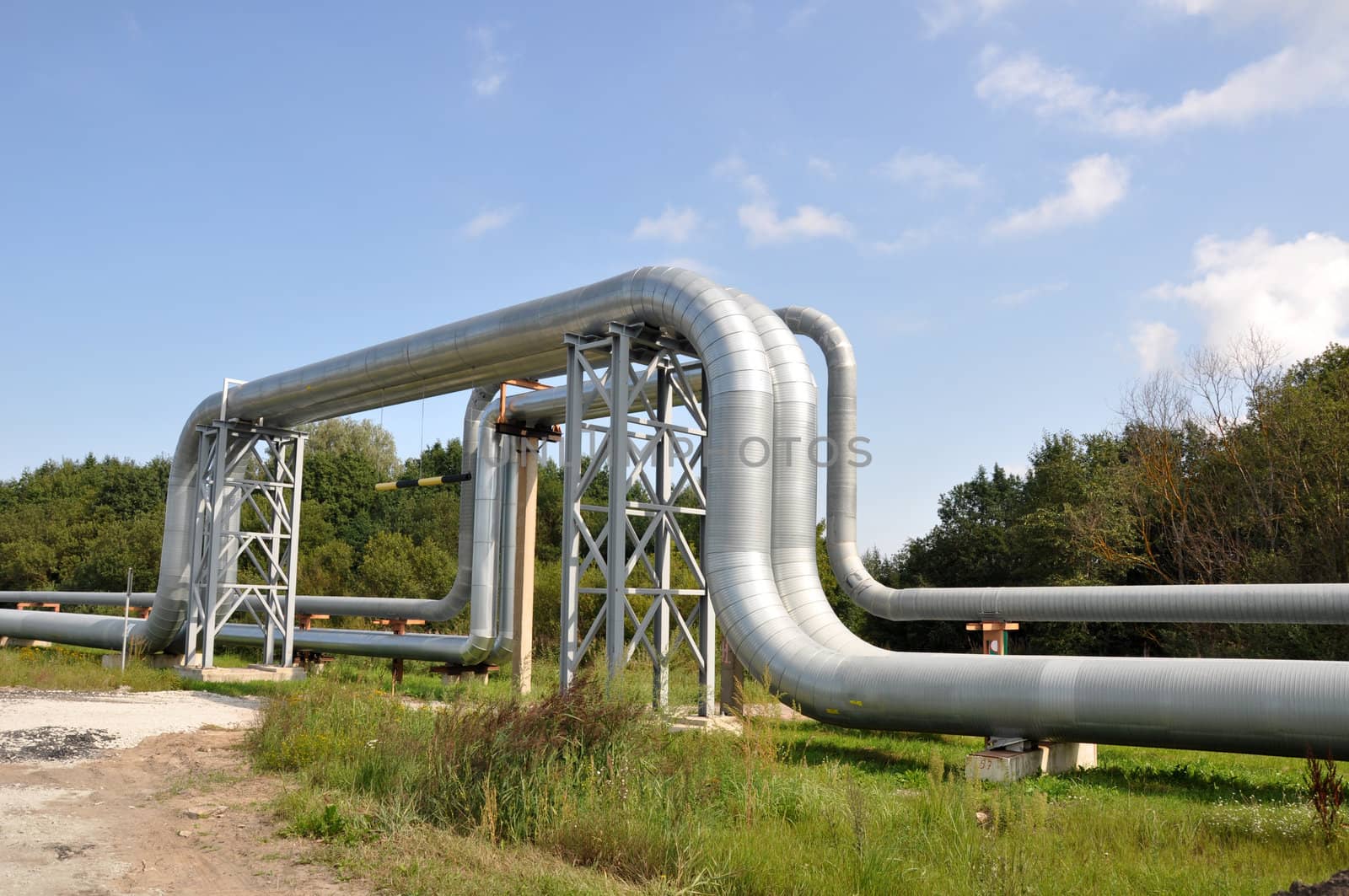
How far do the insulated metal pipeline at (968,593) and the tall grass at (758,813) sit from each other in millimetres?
2874

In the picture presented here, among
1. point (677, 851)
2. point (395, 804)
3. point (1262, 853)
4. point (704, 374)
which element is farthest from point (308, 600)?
point (1262, 853)

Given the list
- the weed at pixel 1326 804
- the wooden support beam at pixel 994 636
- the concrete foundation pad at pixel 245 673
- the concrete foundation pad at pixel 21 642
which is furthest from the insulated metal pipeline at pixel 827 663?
the concrete foundation pad at pixel 21 642

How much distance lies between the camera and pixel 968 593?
15125mm

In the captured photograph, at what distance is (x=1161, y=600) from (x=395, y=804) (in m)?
10.1

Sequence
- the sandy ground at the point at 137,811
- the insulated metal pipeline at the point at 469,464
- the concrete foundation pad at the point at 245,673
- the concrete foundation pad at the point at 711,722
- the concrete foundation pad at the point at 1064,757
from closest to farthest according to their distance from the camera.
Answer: the sandy ground at the point at 137,811, the concrete foundation pad at the point at 1064,757, the concrete foundation pad at the point at 711,722, the insulated metal pipeline at the point at 469,464, the concrete foundation pad at the point at 245,673

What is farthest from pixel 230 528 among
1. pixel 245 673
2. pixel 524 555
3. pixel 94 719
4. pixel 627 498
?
pixel 627 498

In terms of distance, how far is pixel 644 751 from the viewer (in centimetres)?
799

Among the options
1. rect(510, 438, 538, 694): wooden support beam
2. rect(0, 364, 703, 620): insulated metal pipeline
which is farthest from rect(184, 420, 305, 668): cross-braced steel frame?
rect(510, 438, 538, 694): wooden support beam

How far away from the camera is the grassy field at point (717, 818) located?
18.8 feet

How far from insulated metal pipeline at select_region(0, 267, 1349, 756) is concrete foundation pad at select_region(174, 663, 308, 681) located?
6875 millimetres

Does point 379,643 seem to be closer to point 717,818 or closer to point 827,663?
point 827,663

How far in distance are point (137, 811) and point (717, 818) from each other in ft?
17.2

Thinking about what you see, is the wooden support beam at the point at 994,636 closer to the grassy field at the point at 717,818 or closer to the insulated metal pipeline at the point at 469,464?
the grassy field at the point at 717,818

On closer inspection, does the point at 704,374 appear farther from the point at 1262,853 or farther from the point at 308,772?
the point at 1262,853
